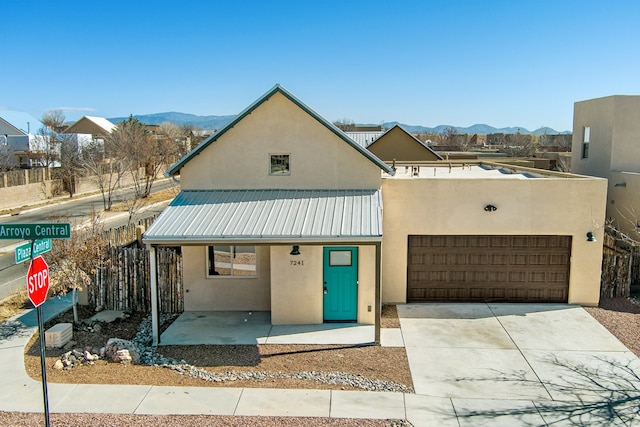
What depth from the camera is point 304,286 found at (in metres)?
14.5

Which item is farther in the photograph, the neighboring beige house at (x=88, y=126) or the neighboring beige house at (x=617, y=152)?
the neighboring beige house at (x=88, y=126)

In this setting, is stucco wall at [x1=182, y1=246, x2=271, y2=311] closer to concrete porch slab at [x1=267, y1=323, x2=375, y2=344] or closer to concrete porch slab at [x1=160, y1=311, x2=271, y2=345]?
concrete porch slab at [x1=160, y1=311, x2=271, y2=345]

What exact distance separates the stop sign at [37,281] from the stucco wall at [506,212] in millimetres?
10163

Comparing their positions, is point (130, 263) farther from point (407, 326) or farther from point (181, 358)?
point (407, 326)

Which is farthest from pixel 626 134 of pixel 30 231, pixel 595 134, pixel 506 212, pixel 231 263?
pixel 30 231

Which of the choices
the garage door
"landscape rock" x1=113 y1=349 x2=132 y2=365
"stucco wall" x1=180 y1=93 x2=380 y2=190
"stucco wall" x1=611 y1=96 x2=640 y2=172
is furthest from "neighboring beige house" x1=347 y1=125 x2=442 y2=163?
"landscape rock" x1=113 y1=349 x2=132 y2=365

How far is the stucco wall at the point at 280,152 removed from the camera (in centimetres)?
1520

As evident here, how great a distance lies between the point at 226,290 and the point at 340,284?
139 inches

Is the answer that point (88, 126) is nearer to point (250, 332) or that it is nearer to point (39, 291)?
point (250, 332)

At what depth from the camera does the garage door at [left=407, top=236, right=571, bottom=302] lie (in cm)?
1630

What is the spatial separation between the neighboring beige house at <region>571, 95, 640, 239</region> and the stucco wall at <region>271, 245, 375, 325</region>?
987cm

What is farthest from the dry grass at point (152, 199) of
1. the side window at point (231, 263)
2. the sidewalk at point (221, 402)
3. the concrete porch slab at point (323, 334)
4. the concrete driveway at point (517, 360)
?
the sidewalk at point (221, 402)

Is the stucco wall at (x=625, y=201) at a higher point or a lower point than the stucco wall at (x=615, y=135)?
lower

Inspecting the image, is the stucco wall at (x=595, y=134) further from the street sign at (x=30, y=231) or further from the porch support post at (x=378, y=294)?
the street sign at (x=30, y=231)
